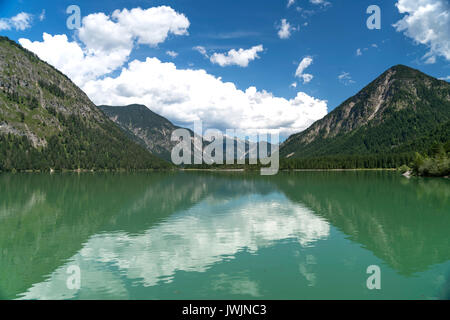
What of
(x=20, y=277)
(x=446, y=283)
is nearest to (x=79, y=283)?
(x=20, y=277)

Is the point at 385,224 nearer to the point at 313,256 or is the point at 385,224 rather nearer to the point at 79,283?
the point at 313,256

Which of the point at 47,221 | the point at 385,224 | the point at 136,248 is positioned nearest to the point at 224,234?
the point at 136,248

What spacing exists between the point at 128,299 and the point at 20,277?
9.41 meters

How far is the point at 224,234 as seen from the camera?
32344 millimetres

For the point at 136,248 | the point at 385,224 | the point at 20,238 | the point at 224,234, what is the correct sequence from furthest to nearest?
1. the point at 385,224
2. the point at 224,234
3. the point at 20,238
4. the point at 136,248

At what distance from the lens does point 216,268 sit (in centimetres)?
2145

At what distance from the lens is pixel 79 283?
749 inches

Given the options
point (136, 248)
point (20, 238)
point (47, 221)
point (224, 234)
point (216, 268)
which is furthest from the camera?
point (47, 221)

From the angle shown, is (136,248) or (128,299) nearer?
(128,299)

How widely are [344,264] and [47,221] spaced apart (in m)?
38.0
